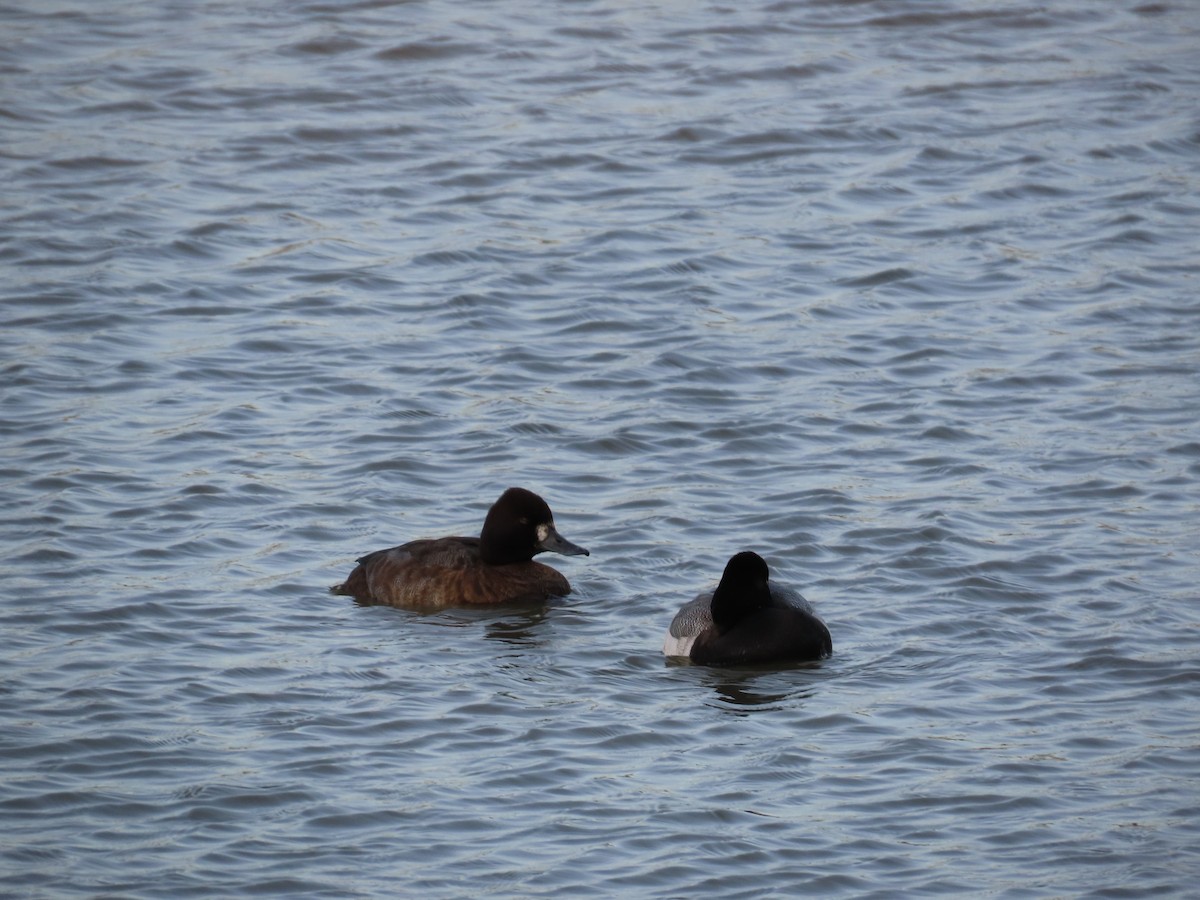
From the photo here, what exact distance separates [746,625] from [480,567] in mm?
1782

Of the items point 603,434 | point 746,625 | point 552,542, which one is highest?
point 603,434

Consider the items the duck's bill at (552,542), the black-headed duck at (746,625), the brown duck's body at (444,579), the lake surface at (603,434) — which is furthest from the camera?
the duck's bill at (552,542)

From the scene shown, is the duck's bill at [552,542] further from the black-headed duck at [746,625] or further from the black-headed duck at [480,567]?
the black-headed duck at [746,625]

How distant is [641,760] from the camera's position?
8.63m

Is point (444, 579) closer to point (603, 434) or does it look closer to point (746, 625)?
point (746, 625)

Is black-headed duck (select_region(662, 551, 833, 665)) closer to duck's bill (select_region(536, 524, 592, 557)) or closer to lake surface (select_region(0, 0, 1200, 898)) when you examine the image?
lake surface (select_region(0, 0, 1200, 898))

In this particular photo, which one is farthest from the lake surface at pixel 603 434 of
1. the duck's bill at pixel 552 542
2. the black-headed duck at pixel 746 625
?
the duck's bill at pixel 552 542

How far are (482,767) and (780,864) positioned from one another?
5.11 ft

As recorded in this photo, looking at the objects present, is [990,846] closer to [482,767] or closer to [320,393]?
[482,767]

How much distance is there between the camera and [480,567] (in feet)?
36.1

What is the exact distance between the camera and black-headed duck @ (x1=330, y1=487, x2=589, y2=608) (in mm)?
→ 10680

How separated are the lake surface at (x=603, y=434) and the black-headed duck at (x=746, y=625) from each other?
12cm

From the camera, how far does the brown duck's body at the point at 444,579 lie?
10656mm

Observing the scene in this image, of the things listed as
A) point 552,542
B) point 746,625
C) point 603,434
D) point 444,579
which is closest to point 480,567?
point 444,579
